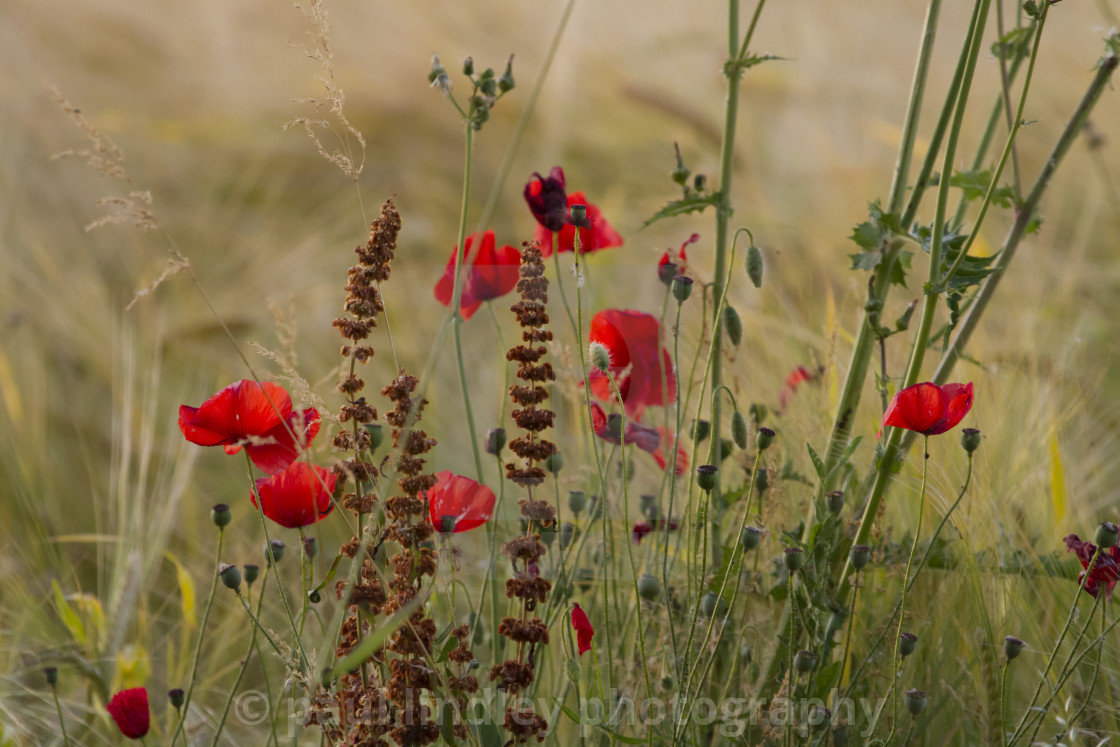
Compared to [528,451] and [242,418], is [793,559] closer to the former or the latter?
[528,451]

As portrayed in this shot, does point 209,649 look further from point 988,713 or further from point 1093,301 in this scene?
point 1093,301

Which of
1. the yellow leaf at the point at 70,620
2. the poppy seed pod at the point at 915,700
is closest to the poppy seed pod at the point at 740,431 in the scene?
the poppy seed pod at the point at 915,700

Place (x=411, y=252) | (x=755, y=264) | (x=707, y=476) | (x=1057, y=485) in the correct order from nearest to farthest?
1. (x=707, y=476)
2. (x=755, y=264)
3. (x=1057, y=485)
4. (x=411, y=252)

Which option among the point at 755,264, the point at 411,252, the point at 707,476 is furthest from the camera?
the point at 411,252

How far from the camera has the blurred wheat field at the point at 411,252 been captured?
2.46 feet

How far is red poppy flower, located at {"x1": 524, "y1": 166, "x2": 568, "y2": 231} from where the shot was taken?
56 cm

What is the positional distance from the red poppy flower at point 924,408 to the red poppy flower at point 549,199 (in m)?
0.20

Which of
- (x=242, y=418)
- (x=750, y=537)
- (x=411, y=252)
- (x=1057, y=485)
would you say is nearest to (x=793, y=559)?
(x=750, y=537)

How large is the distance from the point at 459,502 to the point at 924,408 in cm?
20

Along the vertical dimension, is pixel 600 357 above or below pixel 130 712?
above

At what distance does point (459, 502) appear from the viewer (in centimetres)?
47

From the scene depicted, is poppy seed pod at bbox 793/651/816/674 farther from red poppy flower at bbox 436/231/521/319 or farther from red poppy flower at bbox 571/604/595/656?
red poppy flower at bbox 436/231/521/319

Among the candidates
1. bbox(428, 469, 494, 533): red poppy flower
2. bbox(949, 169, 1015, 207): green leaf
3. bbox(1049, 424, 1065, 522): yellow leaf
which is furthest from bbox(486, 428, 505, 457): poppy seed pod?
bbox(1049, 424, 1065, 522): yellow leaf

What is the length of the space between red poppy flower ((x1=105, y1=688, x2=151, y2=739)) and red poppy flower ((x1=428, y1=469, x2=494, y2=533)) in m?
0.17
